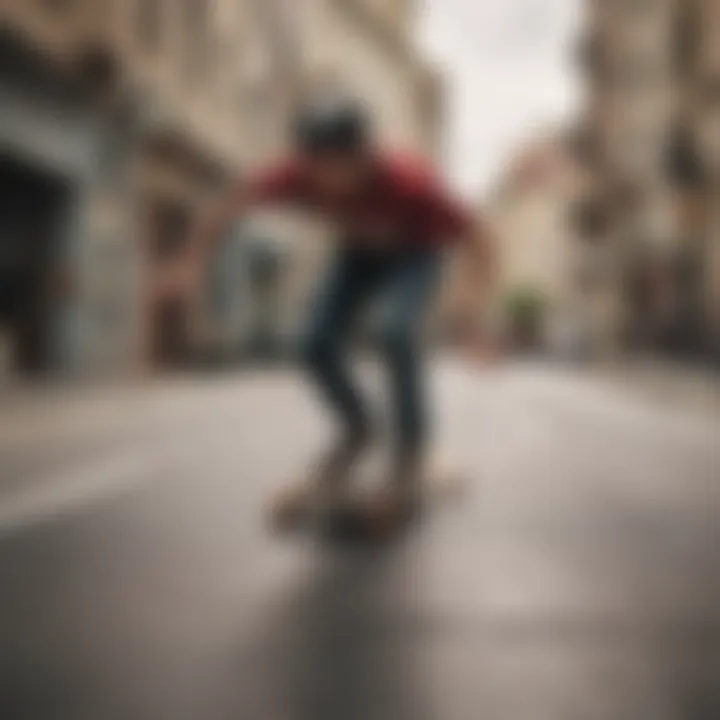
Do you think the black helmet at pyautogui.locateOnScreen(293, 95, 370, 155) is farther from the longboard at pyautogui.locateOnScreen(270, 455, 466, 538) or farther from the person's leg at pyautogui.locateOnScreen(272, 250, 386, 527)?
the longboard at pyautogui.locateOnScreen(270, 455, 466, 538)

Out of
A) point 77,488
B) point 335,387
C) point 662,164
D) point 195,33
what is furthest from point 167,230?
point 662,164

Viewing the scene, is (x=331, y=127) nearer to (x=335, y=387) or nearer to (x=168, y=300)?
(x=168, y=300)

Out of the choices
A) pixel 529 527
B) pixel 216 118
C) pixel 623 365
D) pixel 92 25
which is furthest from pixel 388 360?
pixel 623 365

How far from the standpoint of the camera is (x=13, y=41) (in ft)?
5.67

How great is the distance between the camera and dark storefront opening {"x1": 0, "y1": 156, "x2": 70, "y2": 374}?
1476 mm

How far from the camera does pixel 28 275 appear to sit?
1.62 meters

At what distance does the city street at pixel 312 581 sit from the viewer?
103cm

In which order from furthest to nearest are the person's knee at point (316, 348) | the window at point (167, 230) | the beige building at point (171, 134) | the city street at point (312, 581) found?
the person's knee at point (316, 348)
the window at point (167, 230)
the beige building at point (171, 134)
the city street at point (312, 581)

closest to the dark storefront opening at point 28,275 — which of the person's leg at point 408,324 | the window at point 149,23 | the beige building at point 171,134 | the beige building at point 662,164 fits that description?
the beige building at point 171,134

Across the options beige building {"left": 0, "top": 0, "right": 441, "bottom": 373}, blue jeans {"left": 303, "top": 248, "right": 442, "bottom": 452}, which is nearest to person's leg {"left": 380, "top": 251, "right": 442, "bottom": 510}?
blue jeans {"left": 303, "top": 248, "right": 442, "bottom": 452}

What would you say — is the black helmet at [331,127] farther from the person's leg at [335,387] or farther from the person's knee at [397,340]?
the person's knee at [397,340]

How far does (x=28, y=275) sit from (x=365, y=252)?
0.47 meters

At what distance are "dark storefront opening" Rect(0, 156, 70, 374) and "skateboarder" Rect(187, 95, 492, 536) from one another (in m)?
0.23

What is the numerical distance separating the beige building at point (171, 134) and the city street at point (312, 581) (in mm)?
100
